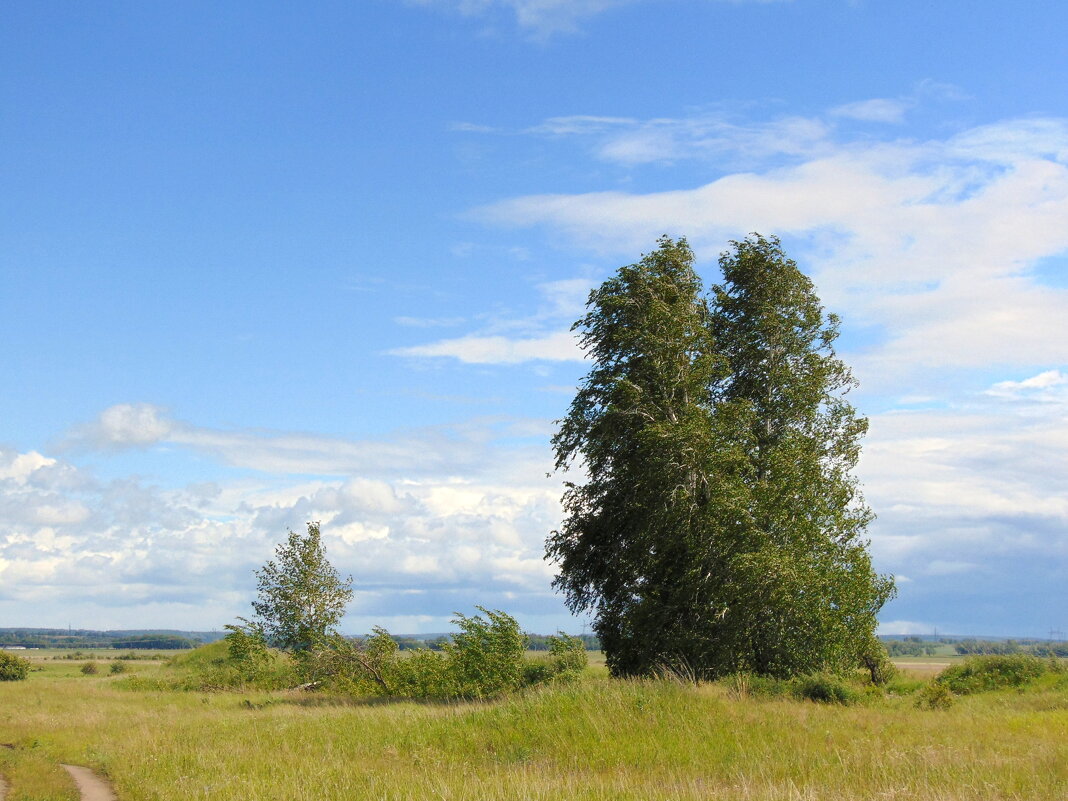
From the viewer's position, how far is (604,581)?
35.0 m

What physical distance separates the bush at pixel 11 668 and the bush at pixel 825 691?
77.9 m

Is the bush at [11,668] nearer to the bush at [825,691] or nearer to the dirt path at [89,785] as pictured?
the dirt path at [89,785]

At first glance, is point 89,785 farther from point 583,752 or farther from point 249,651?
point 249,651

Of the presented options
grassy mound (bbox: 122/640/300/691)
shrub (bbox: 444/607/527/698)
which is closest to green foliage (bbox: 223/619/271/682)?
grassy mound (bbox: 122/640/300/691)

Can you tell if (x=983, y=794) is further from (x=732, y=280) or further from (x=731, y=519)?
(x=732, y=280)

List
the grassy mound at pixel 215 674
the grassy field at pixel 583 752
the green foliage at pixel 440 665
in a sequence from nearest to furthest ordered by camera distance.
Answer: the grassy field at pixel 583 752 → the green foliage at pixel 440 665 → the grassy mound at pixel 215 674

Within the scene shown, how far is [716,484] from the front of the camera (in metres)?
29.2

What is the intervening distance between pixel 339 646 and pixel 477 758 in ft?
75.8

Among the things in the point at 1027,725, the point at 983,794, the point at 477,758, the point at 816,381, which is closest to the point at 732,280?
the point at 816,381

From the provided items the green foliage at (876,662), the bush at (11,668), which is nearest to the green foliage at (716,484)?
the green foliage at (876,662)

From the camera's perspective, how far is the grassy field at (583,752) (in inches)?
559

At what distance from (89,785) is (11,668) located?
76.9 meters

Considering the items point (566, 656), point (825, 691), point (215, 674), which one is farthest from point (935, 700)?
point (215, 674)

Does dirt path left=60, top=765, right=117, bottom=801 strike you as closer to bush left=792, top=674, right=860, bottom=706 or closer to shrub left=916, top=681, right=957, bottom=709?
bush left=792, top=674, right=860, bottom=706
